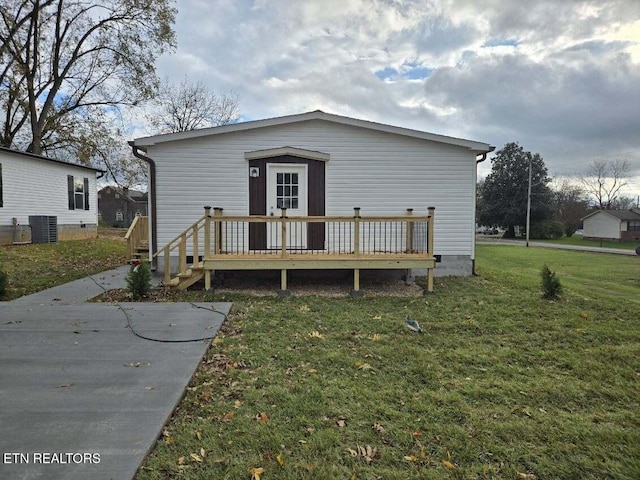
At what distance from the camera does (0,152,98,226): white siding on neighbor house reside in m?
13.2

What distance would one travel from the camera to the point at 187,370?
3.44 meters

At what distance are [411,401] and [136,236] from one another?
9488 mm

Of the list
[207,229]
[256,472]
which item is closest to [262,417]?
[256,472]

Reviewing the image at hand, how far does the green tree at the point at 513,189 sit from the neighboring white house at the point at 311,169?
36.6 m

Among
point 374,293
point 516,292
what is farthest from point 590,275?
point 374,293

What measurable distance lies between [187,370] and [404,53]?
42.0ft

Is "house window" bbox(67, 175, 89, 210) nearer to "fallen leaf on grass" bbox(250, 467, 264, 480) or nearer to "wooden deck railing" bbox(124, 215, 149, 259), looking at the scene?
"wooden deck railing" bbox(124, 215, 149, 259)

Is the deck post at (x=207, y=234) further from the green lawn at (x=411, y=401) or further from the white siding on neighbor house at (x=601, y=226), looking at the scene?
the white siding on neighbor house at (x=601, y=226)

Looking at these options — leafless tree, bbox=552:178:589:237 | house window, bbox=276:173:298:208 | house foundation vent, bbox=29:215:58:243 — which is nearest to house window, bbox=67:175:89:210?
house foundation vent, bbox=29:215:58:243

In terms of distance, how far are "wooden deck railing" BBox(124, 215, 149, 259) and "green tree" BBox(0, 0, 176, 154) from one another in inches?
523

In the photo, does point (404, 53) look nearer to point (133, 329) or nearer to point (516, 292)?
point (516, 292)

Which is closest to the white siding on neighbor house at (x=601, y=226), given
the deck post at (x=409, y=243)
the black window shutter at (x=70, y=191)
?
the deck post at (x=409, y=243)

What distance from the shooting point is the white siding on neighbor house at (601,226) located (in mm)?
39906

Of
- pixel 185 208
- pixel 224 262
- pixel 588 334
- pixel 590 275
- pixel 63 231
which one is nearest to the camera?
pixel 588 334
